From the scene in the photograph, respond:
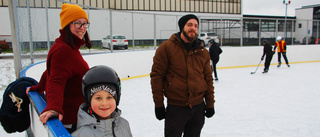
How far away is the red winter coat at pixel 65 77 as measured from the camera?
4.09 feet

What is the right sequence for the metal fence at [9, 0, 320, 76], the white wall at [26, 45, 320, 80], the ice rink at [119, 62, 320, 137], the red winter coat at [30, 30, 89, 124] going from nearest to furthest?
1. the red winter coat at [30, 30, 89, 124]
2. the ice rink at [119, 62, 320, 137]
3. the metal fence at [9, 0, 320, 76]
4. the white wall at [26, 45, 320, 80]

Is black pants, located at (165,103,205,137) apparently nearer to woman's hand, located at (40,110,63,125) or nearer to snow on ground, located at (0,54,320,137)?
woman's hand, located at (40,110,63,125)

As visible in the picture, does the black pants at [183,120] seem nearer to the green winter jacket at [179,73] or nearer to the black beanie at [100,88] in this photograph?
the green winter jacket at [179,73]

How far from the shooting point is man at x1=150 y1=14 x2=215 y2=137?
1924 mm

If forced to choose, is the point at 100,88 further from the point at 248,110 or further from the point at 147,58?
the point at 147,58

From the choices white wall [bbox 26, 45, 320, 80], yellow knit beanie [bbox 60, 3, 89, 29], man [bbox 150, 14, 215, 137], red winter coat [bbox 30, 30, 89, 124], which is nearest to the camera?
red winter coat [bbox 30, 30, 89, 124]

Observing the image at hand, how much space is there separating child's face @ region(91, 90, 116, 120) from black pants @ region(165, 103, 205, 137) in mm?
934

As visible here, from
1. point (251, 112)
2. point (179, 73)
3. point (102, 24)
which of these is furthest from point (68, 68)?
point (102, 24)

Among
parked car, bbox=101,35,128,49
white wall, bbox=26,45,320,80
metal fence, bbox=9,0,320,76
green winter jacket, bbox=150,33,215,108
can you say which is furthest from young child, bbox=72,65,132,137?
parked car, bbox=101,35,128,49

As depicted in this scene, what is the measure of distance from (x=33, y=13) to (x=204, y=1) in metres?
34.7

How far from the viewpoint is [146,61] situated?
9086mm

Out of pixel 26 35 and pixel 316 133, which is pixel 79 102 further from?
pixel 316 133

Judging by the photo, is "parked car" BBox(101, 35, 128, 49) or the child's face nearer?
the child's face

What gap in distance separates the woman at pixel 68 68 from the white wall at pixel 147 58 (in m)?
1.74
